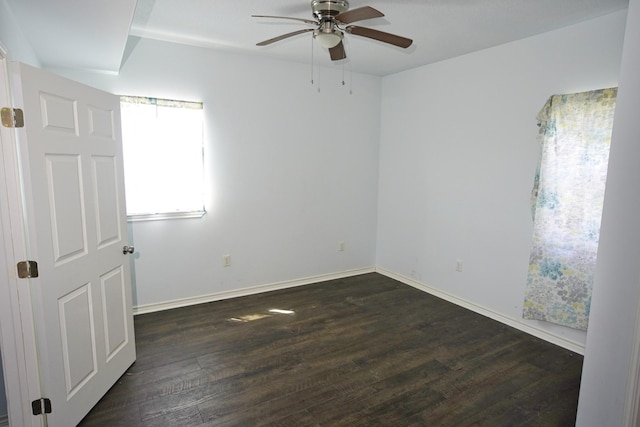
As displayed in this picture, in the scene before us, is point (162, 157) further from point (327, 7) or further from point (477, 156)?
point (477, 156)

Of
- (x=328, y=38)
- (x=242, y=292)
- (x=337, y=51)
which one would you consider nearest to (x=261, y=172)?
(x=242, y=292)

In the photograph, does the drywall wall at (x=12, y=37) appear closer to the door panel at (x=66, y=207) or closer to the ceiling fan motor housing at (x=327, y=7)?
the door panel at (x=66, y=207)

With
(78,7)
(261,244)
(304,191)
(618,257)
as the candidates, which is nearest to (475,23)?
(618,257)

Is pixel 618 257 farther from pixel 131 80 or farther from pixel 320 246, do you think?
pixel 131 80

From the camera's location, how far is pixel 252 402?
2.26 meters

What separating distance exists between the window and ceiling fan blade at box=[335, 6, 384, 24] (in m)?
1.93

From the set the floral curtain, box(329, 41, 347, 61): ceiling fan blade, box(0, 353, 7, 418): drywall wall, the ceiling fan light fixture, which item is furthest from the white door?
the floral curtain

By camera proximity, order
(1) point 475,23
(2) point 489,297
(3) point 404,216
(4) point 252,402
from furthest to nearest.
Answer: (3) point 404,216, (2) point 489,297, (1) point 475,23, (4) point 252,402

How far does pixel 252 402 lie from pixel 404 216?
2.92 metres

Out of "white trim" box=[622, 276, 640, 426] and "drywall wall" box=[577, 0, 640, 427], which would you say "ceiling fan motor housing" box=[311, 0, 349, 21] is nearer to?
"drywall wall" box=[577, 0, 640, 427]

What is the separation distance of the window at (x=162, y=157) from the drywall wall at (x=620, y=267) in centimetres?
322

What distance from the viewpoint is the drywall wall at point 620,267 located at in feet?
5.09

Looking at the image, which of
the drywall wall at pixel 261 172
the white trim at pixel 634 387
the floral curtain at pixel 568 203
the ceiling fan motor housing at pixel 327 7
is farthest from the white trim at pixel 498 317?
the ceiling fan motor housing at pixel 327 7

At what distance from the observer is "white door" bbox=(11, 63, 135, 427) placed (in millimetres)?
1731
